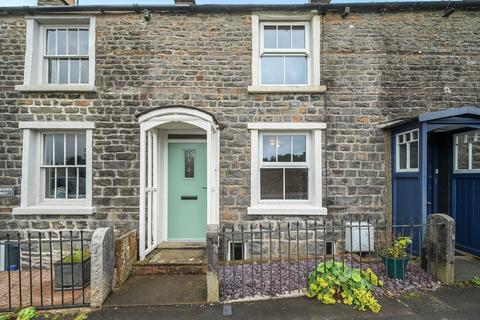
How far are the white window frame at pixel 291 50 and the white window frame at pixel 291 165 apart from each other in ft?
2.71

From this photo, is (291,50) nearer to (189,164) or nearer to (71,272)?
(189,164)

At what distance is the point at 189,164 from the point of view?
21.1ft

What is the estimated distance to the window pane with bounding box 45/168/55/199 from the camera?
6.31 m

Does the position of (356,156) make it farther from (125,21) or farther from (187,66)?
(125,21)

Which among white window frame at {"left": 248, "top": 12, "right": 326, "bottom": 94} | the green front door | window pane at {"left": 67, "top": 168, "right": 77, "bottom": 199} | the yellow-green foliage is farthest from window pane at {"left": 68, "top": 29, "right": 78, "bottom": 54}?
the yellow-green foliage

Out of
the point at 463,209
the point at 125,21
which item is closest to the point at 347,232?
the point at 463,209

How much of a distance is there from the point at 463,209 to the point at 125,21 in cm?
881

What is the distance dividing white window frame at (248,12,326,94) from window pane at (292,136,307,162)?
3.64ft

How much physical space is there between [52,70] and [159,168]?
3562mm

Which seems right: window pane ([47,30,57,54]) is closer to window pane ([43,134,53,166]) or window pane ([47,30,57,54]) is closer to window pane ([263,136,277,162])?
window pane ([43,134,53,166])

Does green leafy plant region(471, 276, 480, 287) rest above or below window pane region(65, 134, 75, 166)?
below

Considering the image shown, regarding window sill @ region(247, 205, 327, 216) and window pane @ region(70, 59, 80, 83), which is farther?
window pane @ region(70, 59, 80, 83)

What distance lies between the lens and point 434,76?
620 centimetres

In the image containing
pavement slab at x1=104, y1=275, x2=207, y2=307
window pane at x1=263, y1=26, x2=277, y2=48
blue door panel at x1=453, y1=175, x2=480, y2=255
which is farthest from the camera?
window pane at x1=263, y1=26, x2=277, y2=48
